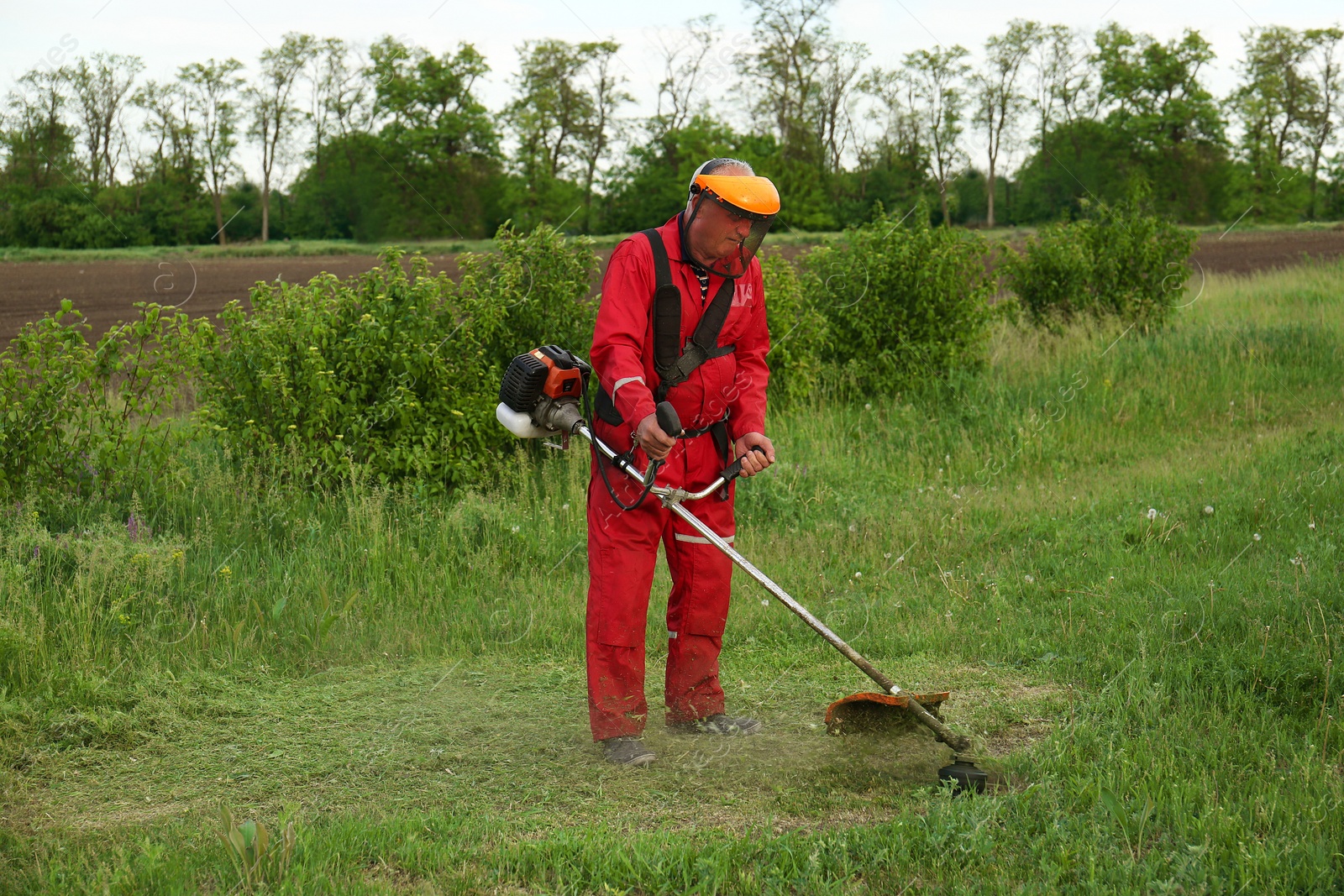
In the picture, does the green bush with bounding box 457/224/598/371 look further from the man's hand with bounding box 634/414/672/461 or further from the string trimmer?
the man's hand with bounding box 634/414/672/461

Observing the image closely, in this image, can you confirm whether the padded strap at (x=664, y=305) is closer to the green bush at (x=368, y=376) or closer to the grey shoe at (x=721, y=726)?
the grey shoe at (x=721, y=726)

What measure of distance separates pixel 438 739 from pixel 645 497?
1.44m

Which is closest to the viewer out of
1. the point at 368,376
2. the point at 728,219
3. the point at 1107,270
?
the point at 728,219

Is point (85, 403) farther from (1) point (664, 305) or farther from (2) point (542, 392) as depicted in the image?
(1) point (664, 305)

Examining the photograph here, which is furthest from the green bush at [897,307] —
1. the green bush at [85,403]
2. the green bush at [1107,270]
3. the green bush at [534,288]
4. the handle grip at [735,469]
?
the handle grip at [735,469]

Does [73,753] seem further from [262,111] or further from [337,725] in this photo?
[262,111]

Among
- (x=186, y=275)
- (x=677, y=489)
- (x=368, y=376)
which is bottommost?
(x=677, y=489)

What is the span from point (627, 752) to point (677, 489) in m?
1.07

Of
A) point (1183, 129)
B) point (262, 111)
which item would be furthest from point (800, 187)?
point (262, 111)

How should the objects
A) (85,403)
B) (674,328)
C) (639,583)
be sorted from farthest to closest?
(85,403), (639,583), (674,328)

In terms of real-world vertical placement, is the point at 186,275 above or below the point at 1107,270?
above

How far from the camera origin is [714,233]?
13.6 ft

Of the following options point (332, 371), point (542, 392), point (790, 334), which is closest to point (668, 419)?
point (542, 392)

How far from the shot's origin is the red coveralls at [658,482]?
4203 millimetres
